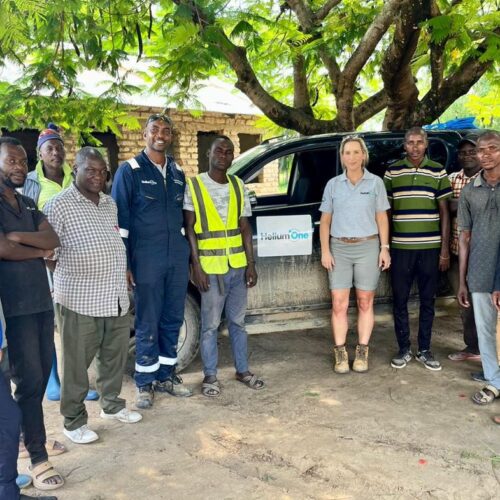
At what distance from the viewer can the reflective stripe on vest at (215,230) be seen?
12.3 feet

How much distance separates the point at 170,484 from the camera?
9.14 ft

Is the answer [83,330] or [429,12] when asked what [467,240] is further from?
[83,330]

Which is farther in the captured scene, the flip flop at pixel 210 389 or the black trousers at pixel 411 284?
the black trousers at pixel 411 284

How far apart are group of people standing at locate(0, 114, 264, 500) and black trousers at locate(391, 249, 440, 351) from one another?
1253mm

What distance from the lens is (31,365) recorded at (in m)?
2.70

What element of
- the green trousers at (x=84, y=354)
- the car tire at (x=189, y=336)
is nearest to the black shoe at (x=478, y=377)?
the car tire at (x=189, y=336)

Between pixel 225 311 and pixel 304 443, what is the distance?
125 centimetres

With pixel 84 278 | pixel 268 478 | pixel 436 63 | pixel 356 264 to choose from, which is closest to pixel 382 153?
pixel 356 264

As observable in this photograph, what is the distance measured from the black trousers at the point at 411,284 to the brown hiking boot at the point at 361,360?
1.18 ft

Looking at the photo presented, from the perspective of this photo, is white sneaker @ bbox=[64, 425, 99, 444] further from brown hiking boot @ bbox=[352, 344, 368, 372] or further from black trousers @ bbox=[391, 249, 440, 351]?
black trousers @ bbox=[391, 249, 440, 351]

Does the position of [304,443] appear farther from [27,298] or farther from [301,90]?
[301,90]

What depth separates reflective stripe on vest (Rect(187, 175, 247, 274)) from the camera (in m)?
3.76

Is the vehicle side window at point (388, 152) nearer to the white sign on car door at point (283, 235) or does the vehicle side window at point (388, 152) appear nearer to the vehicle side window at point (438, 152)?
the vehicle side window at point (438, 152)

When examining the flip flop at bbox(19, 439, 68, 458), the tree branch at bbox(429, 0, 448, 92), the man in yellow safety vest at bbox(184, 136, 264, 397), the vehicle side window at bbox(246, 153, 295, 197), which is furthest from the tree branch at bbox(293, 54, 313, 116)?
the flip flop at bbox(19, 439, 68, 458)
